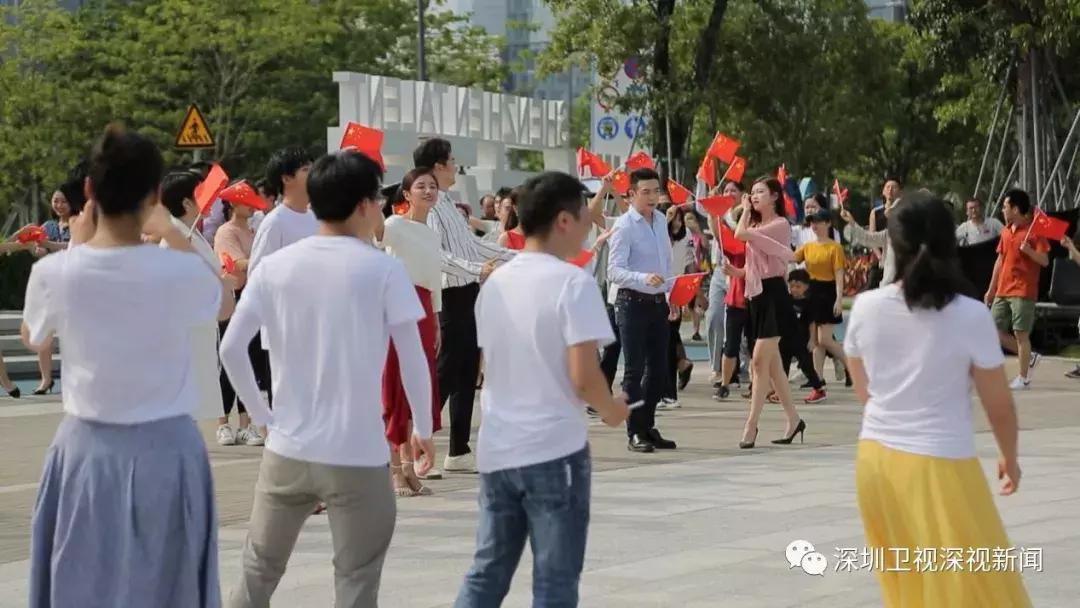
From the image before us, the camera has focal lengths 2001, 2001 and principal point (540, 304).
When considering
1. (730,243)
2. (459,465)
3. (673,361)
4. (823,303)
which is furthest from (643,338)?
(823,303)

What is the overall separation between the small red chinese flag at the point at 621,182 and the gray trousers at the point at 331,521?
291 inches

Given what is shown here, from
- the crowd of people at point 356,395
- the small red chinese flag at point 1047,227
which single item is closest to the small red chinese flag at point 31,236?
the small red chinese flag at point 1047,227

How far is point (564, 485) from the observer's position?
549cm

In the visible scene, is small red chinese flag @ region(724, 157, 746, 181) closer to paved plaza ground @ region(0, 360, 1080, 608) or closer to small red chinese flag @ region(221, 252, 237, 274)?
paved plaza ground @ region(0, 360, 1080, 608)

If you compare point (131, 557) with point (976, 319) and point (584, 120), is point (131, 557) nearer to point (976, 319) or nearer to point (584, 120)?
point (976, 319)

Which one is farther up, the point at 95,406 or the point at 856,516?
the point at 95,406

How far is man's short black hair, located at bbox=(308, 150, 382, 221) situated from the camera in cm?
588

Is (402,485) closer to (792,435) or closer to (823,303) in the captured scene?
(792,435)

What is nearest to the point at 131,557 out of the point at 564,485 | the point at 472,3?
the point at 564,485

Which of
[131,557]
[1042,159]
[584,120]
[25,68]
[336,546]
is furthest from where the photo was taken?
[584,120]

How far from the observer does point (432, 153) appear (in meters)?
10.5

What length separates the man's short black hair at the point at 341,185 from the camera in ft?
19.3

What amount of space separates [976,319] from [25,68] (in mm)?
44955

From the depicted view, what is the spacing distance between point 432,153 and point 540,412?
512cm
